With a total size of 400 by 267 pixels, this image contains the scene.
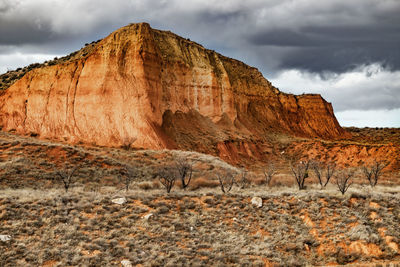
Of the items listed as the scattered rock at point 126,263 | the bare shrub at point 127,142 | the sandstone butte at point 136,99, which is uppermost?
the sandstone butte at point 136,99

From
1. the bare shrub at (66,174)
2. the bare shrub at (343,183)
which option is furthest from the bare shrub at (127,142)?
the bare shrub at (343,183)

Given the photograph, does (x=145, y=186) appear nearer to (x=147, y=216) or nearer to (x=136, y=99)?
(x=147, y=216)

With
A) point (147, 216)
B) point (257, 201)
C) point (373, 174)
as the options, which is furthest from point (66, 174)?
point (373, 174)

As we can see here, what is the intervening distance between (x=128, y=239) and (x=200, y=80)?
40121mm

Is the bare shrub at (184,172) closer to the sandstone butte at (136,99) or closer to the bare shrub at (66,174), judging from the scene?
the bare shrub at (66,174)

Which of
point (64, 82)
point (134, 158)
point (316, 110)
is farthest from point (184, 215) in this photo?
point (316, 110)

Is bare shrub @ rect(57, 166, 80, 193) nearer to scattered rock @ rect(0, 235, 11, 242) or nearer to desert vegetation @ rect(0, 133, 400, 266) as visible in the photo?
desert vegetation @ rect(0, 133, 400, 266)

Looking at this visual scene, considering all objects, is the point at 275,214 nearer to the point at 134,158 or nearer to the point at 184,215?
the point at 184,215

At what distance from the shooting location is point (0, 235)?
12664 mm

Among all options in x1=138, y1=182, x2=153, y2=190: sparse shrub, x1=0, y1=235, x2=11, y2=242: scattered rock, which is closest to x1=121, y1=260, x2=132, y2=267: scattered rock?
x1=0, y1=235, x2=11, y2=242: scattered rock

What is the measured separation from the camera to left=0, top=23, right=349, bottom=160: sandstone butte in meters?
40.3

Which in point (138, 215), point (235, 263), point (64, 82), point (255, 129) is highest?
point (64, 82)

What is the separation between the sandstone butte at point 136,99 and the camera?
4031 centimetres

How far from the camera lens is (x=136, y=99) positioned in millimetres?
40781
